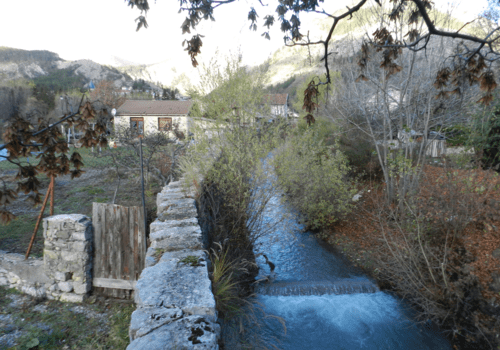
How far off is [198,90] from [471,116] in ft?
25.0

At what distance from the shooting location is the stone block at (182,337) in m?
1.97

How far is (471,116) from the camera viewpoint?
27.5 ft

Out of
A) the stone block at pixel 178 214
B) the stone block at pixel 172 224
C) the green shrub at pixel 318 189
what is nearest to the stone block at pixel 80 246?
the stone block at pixel 178 214

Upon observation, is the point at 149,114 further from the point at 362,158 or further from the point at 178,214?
the point at 178,214

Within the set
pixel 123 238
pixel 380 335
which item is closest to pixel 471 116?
pixel 380 335

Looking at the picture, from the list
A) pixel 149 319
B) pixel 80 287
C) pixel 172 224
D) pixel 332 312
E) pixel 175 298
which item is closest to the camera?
pixel 149 319

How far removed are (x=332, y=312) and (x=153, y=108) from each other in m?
29.7

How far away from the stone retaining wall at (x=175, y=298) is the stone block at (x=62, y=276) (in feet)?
7.44

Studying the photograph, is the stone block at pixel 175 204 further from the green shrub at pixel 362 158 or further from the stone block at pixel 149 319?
the green shrub at pixel 362 158

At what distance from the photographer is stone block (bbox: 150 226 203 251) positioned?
3.51 meters

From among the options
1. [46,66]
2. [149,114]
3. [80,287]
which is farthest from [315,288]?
[46,66]

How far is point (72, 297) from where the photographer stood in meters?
5.02

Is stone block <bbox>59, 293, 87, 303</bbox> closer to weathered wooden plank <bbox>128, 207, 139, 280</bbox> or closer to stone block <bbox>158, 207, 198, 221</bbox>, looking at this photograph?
weathered wooden plank <bbox>128, 207, 139, 280</bbox>

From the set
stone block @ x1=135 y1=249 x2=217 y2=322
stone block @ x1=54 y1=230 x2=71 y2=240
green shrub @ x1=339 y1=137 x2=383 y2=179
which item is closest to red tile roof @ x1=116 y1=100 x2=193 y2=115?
green shrub @ x1=339 y1=137 x2=383 y2=179
